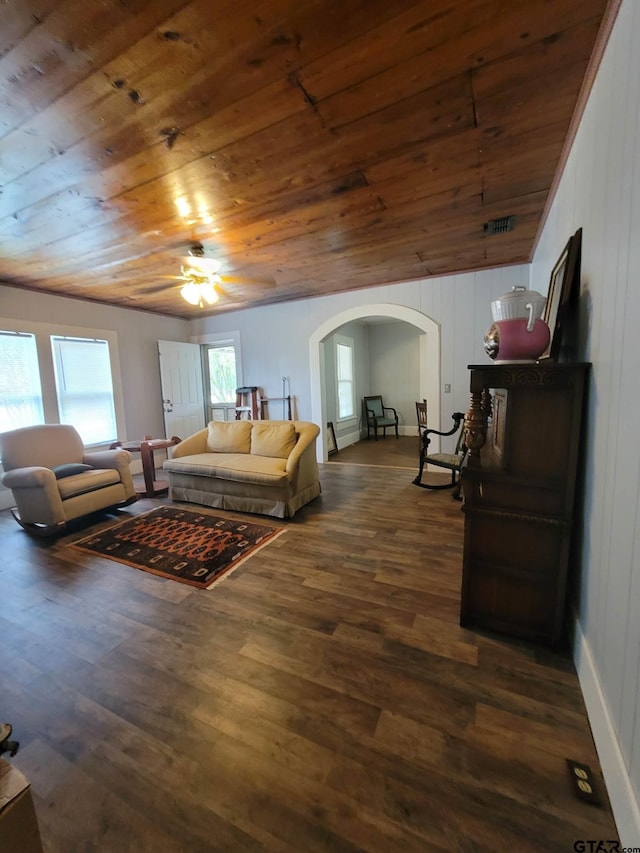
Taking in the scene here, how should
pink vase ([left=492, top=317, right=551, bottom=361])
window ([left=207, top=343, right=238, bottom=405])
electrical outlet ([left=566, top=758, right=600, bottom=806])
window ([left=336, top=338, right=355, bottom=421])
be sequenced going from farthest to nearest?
window ([left=336, top=338, right=355, bottom=421])
window ([left=207, top=343, right=238, bottom=405])
pink vase ([left=492, top=317, right=551, bottom=361])
electrical outlet ([left=566, top=758, right=600, bottom=806])

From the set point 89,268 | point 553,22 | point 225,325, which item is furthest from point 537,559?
point 225,325

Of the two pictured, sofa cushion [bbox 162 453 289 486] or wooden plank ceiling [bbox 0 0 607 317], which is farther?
sofa cushion [bbox 162 453 289 486]

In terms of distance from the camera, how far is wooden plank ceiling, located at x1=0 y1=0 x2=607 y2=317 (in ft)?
3.93

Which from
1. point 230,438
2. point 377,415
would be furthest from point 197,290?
point 377,415

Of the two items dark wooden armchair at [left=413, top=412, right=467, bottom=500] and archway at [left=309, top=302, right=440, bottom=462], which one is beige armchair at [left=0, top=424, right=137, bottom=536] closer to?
archway at [left=309, top=302, right=440, bottom=462]

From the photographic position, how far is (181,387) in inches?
228

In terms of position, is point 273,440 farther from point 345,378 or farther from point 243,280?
point 345,378

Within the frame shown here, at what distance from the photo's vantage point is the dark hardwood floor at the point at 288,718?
99 cm

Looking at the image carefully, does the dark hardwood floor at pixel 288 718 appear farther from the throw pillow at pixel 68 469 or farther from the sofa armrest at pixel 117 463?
the sofa armrest at pixel 117 463

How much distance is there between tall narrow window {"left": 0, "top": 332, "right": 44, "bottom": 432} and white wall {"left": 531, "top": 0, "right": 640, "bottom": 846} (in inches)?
209

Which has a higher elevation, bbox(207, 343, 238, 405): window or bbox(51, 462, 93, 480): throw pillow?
bbox(207, 343, 238, 405): window

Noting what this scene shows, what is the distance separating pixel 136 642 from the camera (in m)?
1.72

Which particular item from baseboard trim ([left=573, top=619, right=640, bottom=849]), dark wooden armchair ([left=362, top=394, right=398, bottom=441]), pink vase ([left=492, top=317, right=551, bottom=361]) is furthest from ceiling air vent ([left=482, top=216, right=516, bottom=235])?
dark wooden armchair ([left=362, top=394, right=398, bottom=441])

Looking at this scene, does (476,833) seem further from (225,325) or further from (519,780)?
(225,325)
